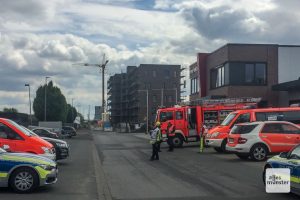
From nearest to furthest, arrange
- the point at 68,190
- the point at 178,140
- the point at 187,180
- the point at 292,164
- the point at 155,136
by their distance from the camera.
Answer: the point at 292,164, the point at 68,190, the point at 187,180, the point at 155,136, the point at 178,140

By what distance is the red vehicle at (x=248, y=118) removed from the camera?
82.0 feet

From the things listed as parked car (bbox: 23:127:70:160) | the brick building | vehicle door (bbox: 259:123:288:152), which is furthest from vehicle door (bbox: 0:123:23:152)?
the brick building

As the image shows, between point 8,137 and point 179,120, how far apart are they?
18063 millimetres

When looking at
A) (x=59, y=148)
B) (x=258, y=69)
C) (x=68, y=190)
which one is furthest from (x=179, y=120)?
(x=68, y=190)

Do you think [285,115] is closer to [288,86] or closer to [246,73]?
[288,86]

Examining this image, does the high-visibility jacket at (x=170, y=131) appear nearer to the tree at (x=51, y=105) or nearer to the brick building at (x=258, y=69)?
the brick building at (x=258, y=69)

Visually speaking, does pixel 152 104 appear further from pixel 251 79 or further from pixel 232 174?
pixel 232 174

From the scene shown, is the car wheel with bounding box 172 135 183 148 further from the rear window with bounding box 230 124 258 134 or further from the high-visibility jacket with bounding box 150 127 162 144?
the rear window with bounding box 230 124 258 134

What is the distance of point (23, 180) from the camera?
1135 cm

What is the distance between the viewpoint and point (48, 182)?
1162 centimetres

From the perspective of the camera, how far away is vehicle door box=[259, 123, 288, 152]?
66.5 ft

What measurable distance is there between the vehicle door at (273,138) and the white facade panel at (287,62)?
2217cm

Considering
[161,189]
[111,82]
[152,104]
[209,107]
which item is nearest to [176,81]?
[152,104]

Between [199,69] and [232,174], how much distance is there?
34804mm
